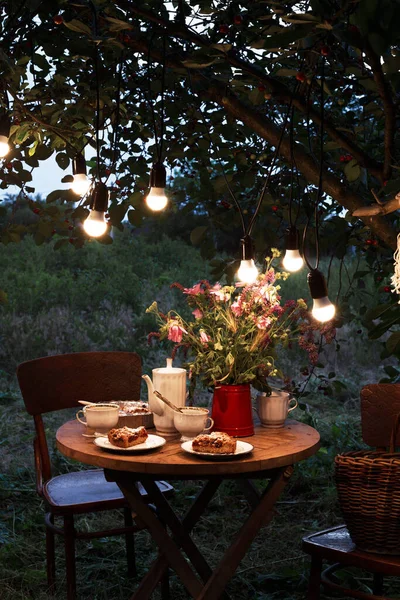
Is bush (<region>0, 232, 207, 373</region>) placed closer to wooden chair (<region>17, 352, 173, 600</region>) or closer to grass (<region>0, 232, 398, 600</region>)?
grass (<region>0, 232, 398, 600</region>)

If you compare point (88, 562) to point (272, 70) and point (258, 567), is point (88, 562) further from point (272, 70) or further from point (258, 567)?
point (272, 70)

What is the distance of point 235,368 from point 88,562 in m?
1.71

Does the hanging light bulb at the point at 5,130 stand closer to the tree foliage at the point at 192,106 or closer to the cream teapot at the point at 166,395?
the tree foliage at the point at 192,106

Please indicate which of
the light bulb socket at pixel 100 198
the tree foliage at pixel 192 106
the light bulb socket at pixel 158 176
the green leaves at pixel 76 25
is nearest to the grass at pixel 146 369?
the tree foliage at pixel 192 106

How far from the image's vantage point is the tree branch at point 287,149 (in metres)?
3.12

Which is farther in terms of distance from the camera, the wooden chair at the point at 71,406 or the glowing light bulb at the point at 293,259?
the wooden chair at the point at 71,406

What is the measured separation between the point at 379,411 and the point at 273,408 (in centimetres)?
45

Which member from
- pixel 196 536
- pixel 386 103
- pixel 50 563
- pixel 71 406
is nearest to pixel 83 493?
pixel 50 563

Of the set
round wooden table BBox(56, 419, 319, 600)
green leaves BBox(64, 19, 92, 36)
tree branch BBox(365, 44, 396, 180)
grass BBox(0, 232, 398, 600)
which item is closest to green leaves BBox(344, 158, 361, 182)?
tree branch BBox(365, 44, 396, 180)

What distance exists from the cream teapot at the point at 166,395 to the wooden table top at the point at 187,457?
0.10 meters

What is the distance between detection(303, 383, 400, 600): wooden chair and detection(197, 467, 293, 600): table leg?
188 mm

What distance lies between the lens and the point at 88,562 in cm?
365

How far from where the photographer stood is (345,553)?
7.40 feet

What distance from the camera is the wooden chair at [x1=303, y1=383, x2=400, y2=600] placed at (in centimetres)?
221
